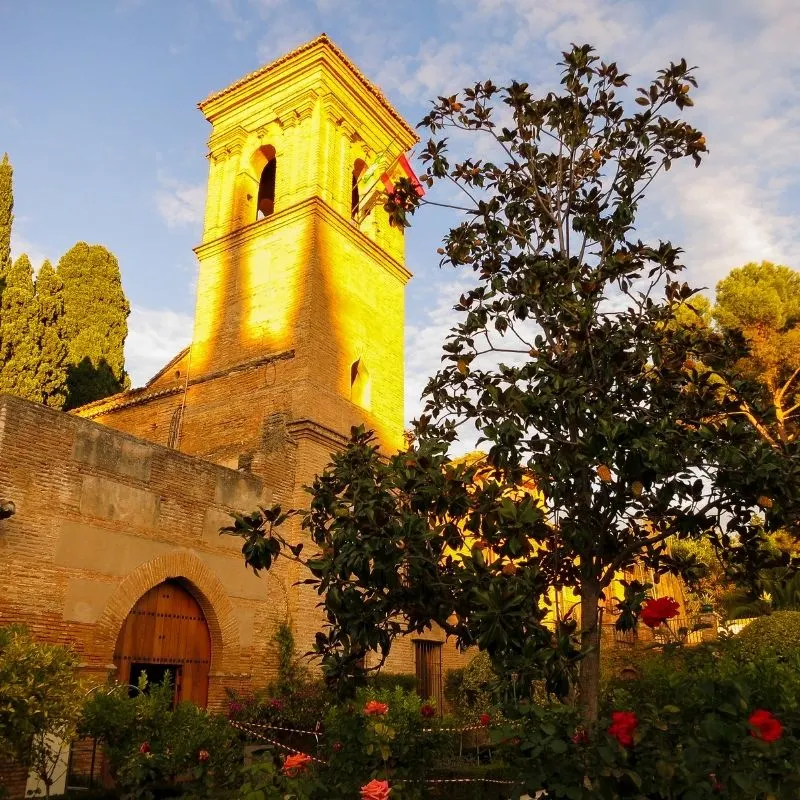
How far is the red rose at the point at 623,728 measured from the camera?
11.6 ft

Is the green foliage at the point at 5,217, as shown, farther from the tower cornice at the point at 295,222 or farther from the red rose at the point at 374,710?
the red rose at the point at 374,710

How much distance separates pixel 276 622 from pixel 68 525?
4.13 meters

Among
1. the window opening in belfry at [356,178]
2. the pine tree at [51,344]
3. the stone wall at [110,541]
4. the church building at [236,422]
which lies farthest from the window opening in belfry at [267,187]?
the stone wall at [110,541]

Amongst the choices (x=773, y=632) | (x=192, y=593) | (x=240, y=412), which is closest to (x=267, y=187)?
(x=240, y=412)

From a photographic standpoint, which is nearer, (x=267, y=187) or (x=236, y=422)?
(x=236, y=422)

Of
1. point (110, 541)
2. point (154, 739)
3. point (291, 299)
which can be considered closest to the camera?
point (154, 739)

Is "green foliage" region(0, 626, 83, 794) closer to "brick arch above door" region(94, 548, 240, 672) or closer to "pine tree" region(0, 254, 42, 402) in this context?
"brick arch above door" region(94, 548, 240, 672)

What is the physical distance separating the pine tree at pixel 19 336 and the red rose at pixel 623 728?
18457 millimetres

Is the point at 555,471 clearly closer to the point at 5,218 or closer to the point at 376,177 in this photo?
the point at 376,177

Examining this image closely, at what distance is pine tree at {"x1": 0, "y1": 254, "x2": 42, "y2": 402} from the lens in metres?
19.1

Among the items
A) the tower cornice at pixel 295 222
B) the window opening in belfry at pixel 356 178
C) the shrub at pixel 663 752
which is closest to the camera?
the shrub at pixel 663 752

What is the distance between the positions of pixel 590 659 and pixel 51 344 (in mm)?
18632

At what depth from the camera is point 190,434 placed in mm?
16172

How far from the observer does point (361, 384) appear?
16.7 meters
